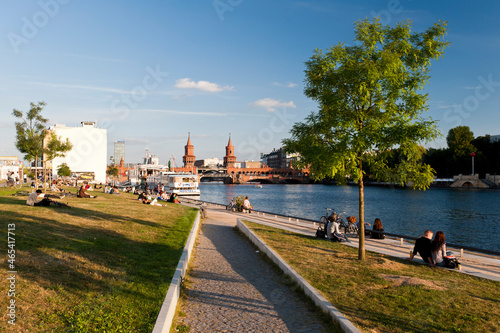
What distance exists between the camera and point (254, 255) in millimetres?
12602

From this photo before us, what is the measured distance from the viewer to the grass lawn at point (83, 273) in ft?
19.6

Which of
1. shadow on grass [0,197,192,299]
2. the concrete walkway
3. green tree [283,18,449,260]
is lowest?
the concrete walkway

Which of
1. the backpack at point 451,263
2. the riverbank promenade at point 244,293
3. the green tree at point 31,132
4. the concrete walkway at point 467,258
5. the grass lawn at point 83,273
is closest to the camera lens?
the grass lawn at point 83,273

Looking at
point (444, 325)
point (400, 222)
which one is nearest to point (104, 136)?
point (400, 222)

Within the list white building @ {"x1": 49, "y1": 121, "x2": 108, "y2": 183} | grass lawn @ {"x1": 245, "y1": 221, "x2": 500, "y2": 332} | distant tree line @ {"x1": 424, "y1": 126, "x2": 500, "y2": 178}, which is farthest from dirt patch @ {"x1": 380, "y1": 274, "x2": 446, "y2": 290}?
white building @ {"x1": 49, "y1": 121, "x2": 108, "y2": 183}

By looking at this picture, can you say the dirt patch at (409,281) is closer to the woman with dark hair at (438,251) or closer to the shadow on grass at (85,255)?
the woman with dark hair at (438,251)

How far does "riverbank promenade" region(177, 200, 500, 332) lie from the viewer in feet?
21.5

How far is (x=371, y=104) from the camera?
488 inches

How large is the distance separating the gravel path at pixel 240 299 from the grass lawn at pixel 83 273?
765 millimetres

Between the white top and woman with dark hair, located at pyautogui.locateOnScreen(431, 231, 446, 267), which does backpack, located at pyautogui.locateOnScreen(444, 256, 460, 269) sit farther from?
the white top

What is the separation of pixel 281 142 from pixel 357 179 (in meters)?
2.98

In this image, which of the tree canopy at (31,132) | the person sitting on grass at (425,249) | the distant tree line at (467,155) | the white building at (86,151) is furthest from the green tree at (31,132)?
the distant tree line at (467,155)

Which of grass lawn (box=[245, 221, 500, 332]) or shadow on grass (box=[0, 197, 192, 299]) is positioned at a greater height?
shadow on grass (box=[0, 197, 192, 299])

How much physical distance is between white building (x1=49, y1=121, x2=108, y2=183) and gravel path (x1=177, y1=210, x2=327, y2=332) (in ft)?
353
